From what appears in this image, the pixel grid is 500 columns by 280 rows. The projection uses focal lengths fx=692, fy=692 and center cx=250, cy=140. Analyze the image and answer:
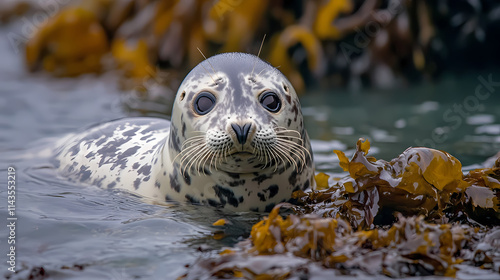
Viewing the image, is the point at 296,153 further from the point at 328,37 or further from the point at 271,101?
the point at 328,37

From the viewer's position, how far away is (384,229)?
10.5 ft

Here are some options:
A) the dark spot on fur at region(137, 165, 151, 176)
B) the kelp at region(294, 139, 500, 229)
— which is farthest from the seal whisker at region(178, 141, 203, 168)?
the kelp at region(294, 139, 500, 229)

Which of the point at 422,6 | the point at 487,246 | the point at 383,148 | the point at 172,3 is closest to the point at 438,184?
the point at 487,246

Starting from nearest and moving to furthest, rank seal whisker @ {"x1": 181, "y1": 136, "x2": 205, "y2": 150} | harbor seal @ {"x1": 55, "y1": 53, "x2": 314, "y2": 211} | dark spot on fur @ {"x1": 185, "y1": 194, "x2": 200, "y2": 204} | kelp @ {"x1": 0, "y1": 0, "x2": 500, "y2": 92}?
harbor seal @ {"x1": 55, "y1": 53, "x2": 314, "y2": 211}
seal whisker @ {"x1": 181, "y1": 136, "x2": 205, "y2": 150}
dark spot on fur @ {"x1": 185, "y1": 194, "x2": 200, "y2": 204}
kelp @ {"x1": 0, "y1": 0, "x2": 500, "y2": 92}

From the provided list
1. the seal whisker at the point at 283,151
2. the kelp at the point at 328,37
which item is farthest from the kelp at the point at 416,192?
the kelp at the point at 328,37

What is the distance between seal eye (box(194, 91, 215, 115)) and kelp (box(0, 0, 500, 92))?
457cm

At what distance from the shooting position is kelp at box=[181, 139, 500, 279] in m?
2.75

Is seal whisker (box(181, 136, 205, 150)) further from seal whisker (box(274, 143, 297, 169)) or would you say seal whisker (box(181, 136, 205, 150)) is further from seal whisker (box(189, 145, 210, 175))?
seal whisker (box(274, 143, 297, 169))

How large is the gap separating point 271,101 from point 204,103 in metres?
0.34

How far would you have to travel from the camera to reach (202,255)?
3.06 m

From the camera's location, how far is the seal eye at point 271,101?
11.6 feet

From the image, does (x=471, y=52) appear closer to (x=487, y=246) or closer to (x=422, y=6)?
(x=422, y=6)

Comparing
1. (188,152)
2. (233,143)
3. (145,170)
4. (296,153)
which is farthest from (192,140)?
(145,170)

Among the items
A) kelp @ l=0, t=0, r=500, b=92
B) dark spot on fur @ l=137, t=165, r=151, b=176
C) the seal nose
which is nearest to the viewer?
the seal nose
